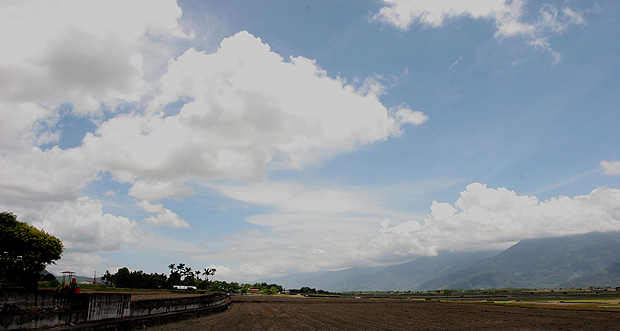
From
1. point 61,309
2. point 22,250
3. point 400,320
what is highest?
point 22,250

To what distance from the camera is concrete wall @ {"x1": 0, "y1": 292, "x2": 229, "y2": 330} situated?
50.2 feet

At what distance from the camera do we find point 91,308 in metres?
19.0

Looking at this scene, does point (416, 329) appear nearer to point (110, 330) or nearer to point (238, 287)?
point (110, 330)

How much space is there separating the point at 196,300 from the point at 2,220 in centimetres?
3928

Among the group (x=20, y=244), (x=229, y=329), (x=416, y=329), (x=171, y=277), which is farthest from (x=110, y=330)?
(x=171, y=277)

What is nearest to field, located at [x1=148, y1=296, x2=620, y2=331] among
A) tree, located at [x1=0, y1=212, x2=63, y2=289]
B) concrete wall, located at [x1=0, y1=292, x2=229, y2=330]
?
concrete wall, located at [x1=0, y1=292, x2=229, y2=330]

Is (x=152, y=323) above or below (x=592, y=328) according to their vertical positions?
above

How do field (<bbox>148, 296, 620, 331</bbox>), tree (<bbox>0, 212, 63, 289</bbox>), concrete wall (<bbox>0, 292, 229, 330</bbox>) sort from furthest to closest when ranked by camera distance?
tree (<bbox>0, 212, 63, 289</bbox>), field (<bbox>148, 296, 620, 331</bbox>), concrete wall (<bbox>0, 292, 229, 330</bbox>)

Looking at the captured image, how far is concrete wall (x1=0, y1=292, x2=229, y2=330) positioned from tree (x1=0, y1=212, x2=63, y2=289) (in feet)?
131

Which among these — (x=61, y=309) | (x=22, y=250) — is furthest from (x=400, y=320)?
(x=22, y=250)

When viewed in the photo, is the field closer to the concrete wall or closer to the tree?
the concrete wall

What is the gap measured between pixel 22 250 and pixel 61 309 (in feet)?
146

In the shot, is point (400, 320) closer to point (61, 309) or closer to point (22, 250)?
point (61, 309)

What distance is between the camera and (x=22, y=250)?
5144 centimetres
